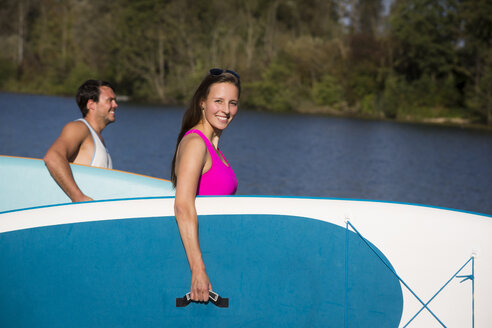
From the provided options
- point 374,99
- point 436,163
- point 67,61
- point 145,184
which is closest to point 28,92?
point 67,61

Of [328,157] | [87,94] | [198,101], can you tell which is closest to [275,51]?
[328,157]

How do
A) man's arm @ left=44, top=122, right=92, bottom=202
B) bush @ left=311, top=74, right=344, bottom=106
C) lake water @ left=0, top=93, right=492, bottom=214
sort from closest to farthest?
Result: man's arm @ left=44, top=122, right=92, bottom=202 < lake water @ left=0, top=93, right=492, bottom=214 < bush @ left=311, top=74, right=344, bottom=106

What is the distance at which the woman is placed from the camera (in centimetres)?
207

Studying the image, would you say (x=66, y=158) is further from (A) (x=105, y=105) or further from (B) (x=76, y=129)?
(A) (x=105, y=105)

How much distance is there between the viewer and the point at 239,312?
226 centimetres

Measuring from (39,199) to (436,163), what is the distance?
14803 mm

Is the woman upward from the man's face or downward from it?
downward

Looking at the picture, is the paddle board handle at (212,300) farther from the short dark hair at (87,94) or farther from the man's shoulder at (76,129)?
the short dark hair at (87,94)

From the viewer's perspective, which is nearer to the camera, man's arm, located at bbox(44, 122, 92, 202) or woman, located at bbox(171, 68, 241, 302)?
woman, located at bbox(171, 68, 241, 302)

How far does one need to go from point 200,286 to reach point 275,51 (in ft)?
169

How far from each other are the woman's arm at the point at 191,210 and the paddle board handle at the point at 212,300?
7 centimetres

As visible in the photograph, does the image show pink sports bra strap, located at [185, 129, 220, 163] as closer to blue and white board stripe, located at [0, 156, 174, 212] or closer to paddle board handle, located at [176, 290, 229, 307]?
paddle board handle, located at [176, 290, 229, 307]

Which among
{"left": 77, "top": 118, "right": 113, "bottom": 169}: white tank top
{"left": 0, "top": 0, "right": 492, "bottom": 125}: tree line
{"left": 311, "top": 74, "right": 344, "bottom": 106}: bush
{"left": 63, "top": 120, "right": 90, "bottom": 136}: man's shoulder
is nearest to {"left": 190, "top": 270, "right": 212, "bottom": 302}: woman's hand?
{"left": 63, "top": 120, "right": 90, "bottom": 136}: man's shoulder

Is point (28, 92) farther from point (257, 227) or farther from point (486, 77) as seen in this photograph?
point (257, 227)
